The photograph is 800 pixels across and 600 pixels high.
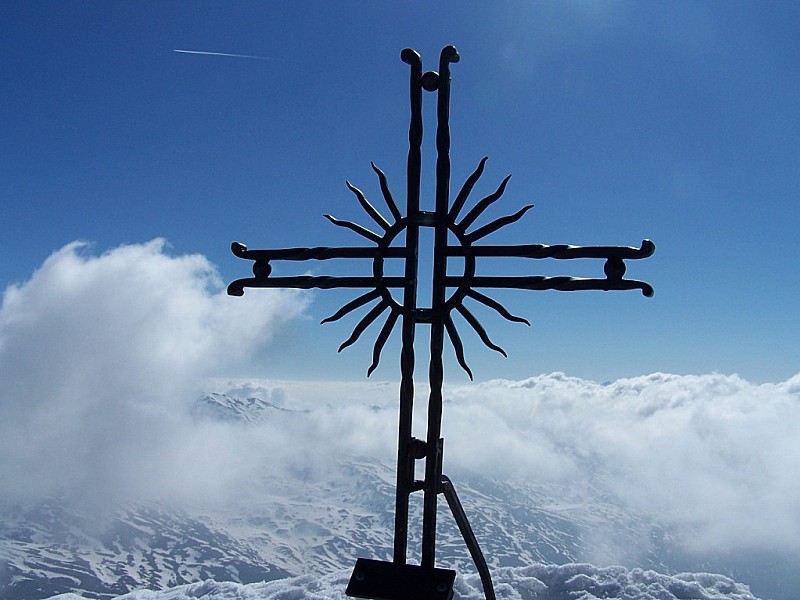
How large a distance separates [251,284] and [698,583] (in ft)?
50.7

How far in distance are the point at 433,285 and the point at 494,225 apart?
0.84 m

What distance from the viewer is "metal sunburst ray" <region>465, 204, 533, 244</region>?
6.07 meters

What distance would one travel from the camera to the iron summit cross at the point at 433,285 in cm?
586

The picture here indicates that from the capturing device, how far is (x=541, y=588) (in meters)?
15.9

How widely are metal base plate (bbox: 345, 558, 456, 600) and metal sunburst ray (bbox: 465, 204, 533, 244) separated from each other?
3.12 meters

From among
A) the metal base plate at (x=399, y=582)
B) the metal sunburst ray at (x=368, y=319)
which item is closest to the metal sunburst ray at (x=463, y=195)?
the metal sunburst ray at (x=368, y=319)

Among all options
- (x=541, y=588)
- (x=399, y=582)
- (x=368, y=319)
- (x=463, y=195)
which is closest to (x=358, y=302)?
(x=368, y=319)

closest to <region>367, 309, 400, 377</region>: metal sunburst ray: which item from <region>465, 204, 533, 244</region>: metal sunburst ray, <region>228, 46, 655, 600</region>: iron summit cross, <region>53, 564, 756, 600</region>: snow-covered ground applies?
<region>228, 46, 655, 600</region>: iron summit cross

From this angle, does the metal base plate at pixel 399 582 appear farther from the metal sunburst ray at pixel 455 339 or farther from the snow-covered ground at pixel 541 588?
the snow-covered ground at pixel 541 588

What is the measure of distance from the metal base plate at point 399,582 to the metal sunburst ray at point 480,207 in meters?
3.25

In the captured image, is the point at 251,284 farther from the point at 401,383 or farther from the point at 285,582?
the point at 285,582

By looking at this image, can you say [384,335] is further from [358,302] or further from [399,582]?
[399,582]

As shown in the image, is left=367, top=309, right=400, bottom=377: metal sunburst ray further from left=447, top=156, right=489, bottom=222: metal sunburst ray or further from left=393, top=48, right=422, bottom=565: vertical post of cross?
left=447, top=156, right=489, bottom=222: metal sunburst ray

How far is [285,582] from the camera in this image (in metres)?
16.3
